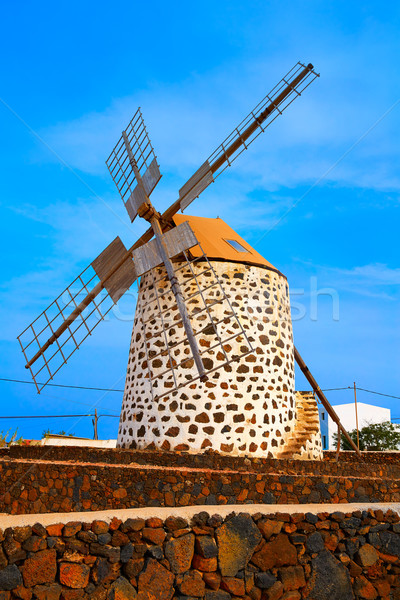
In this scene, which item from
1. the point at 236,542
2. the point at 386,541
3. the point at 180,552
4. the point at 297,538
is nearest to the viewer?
the point at 180,552

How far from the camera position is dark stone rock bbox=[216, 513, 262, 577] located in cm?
507

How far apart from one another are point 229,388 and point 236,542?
178 inches

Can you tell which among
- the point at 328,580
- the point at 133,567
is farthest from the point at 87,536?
the point at 328,580

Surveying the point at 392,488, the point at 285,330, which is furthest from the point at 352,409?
the point at 392,488

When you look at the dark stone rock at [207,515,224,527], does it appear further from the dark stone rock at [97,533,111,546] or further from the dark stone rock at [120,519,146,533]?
the dark stone rock at [97,533,111,546]

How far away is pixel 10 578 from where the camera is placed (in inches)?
174

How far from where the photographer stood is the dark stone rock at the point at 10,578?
4391mm

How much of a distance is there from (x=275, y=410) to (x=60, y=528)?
19.0ft

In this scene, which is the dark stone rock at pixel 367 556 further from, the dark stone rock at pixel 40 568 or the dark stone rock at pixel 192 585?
the dark stone rock at pixel 40 568

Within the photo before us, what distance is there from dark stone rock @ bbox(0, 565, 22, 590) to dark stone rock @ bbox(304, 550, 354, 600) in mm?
2445

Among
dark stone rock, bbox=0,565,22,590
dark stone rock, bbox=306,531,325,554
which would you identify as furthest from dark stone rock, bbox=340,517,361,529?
dark stone rock, bbox=0,565,22,590

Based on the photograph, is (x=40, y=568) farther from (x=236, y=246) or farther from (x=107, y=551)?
(x=236, y=246)

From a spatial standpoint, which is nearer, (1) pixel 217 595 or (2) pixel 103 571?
(2) pixel 103 571

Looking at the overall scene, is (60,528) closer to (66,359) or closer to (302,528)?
(302,528)
